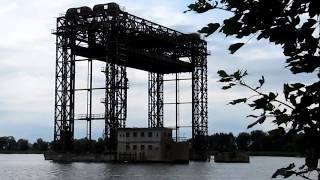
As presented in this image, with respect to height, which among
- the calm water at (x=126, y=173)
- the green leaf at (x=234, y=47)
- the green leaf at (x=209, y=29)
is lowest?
the calm water at (x=126, y=173)

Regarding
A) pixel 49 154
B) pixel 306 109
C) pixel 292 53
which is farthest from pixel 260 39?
pixel 49 154

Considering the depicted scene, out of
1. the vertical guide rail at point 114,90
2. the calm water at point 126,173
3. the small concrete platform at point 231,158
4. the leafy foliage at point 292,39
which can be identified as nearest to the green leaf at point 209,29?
Result: the leafy foliage at point 292,39

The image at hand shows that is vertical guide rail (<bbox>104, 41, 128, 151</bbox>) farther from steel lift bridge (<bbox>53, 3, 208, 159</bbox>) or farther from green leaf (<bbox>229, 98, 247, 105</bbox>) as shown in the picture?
green leaf (<bbox>229, 98, 247, 105</bbox>)

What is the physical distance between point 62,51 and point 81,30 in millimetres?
5814

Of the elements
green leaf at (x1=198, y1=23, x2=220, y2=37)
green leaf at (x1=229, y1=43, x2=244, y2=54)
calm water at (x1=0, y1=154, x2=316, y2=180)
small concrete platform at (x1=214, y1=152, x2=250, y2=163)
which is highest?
green leaf at (x1=198, y1=23, x2=220, y2=37)

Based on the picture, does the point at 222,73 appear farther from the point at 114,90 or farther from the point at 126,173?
the point at 114,90

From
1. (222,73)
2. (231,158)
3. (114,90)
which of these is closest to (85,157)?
(114,90)

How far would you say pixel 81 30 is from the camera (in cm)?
10569

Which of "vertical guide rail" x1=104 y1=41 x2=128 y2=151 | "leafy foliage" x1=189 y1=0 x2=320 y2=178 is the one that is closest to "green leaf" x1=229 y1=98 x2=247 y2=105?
"leafy foliage" x1=189 y1=0 x2=320 y2=178

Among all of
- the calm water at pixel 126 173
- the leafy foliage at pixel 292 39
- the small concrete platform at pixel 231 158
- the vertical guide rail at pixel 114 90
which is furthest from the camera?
the small concrete platform at pixel 231 158

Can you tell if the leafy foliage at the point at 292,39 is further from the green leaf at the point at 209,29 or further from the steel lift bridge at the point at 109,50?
the steel lift bridge at the point at 109,50

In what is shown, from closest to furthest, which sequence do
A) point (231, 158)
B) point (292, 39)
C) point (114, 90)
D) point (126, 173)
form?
1. point (292, 39)
2. point (126, 173)
3. point (114, 90)
4. point (231, 158)

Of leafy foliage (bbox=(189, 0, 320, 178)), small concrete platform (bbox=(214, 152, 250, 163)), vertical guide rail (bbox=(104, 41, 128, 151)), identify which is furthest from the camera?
small concrete platform (bbox=(214, 152, 250, 163))

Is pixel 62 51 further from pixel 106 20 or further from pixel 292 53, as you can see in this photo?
pixel 292 53
